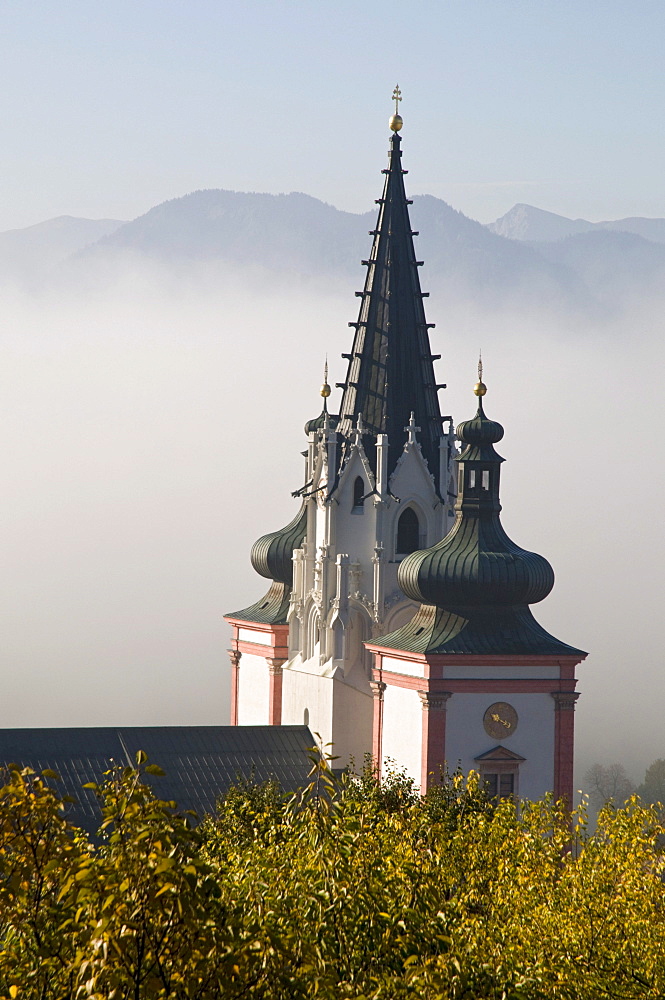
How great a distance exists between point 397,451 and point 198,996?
3871 cm

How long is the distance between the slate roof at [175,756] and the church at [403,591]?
249cm

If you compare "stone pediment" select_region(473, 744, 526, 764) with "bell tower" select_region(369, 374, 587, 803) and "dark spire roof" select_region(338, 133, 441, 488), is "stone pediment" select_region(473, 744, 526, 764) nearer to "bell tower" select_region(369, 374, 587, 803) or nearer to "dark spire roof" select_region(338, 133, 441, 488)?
"bell tower" select_region(369, 374, 587, 803)

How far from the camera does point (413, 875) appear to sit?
1858cm

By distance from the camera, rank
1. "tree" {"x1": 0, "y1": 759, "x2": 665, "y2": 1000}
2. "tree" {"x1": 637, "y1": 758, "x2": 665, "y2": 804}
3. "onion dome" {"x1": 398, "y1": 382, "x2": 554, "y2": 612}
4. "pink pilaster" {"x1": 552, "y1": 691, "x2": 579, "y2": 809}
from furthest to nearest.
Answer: "tree" {"x1": 637, "y1": 758, "x2": 665, "y2": 804}
"onion dome" {"x1": 398, "y1": 382, "x2": 554, "y2": 612}
"pink pilaster" {"x1": 552, "y1": 691, "x2": 579, "y2": 809}
"tree" {"x1": 0, "y1": 759, "x2": 665, "y2": 1000}

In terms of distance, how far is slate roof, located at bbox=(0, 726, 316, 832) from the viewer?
4538cm

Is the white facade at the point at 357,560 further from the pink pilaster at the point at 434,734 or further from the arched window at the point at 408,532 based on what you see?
the pink pilaster at the point at 434,734

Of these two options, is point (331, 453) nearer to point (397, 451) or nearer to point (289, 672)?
point (397, 451)

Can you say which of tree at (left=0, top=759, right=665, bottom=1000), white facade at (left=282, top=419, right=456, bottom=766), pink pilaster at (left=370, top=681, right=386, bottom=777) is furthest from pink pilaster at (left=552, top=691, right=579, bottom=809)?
tree at (left=0, top=759, right=665, bottom=1000)

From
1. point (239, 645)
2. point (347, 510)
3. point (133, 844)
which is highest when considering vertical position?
point (347, 510)

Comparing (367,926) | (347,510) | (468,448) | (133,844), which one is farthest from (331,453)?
(133,844)

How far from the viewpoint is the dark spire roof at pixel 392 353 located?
51.2 m

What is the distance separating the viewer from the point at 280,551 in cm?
5675

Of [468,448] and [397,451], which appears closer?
[468,448]

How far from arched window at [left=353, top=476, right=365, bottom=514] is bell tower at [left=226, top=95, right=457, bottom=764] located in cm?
3
